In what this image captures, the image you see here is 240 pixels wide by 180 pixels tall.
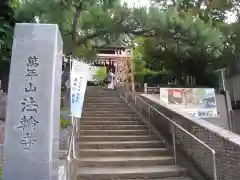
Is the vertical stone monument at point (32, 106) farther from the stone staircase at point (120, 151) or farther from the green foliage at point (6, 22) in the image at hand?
the green foliage at point (6, 22)

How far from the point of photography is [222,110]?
1391 centimetres

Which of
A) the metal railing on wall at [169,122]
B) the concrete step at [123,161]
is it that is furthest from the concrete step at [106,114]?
the concrete step at [123,161]

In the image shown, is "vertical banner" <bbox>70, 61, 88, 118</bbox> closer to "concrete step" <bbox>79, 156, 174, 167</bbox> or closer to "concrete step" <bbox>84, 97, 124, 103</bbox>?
"concrete step" <bbox>79, 156, 174, 167</bbox>

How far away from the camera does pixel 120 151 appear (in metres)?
7.09

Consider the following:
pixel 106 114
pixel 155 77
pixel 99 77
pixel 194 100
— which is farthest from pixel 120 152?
pixel 99 77

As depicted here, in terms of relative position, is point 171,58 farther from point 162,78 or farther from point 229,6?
point 229,6

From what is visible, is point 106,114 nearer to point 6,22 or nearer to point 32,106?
point 6,22

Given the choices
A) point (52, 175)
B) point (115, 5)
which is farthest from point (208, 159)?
point (115, 5)

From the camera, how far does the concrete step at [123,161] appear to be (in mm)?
6496

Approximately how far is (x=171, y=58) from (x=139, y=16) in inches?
216

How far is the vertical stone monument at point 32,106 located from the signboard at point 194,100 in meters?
8.82

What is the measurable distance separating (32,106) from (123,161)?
3440mm

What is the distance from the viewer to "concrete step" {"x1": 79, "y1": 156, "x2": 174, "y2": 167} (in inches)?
256

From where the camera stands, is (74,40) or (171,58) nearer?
(74,40)
